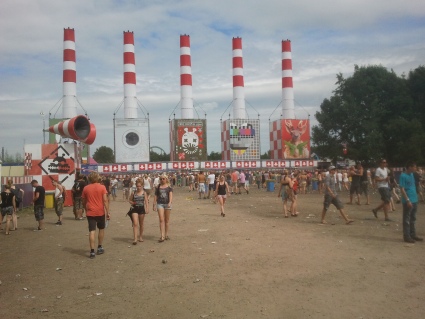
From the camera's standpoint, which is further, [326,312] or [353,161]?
[353,161]

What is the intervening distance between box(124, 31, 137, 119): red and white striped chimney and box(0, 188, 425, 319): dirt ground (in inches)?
1344

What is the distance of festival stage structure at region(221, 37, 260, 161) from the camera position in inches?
1716

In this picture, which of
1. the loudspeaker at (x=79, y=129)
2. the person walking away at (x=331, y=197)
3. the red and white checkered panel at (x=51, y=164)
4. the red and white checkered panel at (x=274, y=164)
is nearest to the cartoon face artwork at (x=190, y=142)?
the red and white checkered panel at (x=274, y=164)

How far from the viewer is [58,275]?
610 centimetres

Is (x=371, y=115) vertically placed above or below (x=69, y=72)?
below

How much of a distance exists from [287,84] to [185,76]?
11677mm

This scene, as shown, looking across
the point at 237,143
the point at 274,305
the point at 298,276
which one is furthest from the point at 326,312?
the point at 237,143

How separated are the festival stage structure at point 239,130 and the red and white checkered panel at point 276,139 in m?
2.44

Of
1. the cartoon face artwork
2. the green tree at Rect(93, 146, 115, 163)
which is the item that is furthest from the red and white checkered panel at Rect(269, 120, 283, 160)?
the green tree at Rect(93, 146, 115, 163)

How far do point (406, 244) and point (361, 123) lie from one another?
2889cm

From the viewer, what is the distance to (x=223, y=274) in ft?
19.0

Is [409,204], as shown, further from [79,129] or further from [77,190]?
[79,129]

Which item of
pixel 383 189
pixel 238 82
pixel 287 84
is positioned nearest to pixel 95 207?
pixel 383 189

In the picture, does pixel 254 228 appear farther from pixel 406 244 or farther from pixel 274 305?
pixel 274 305
